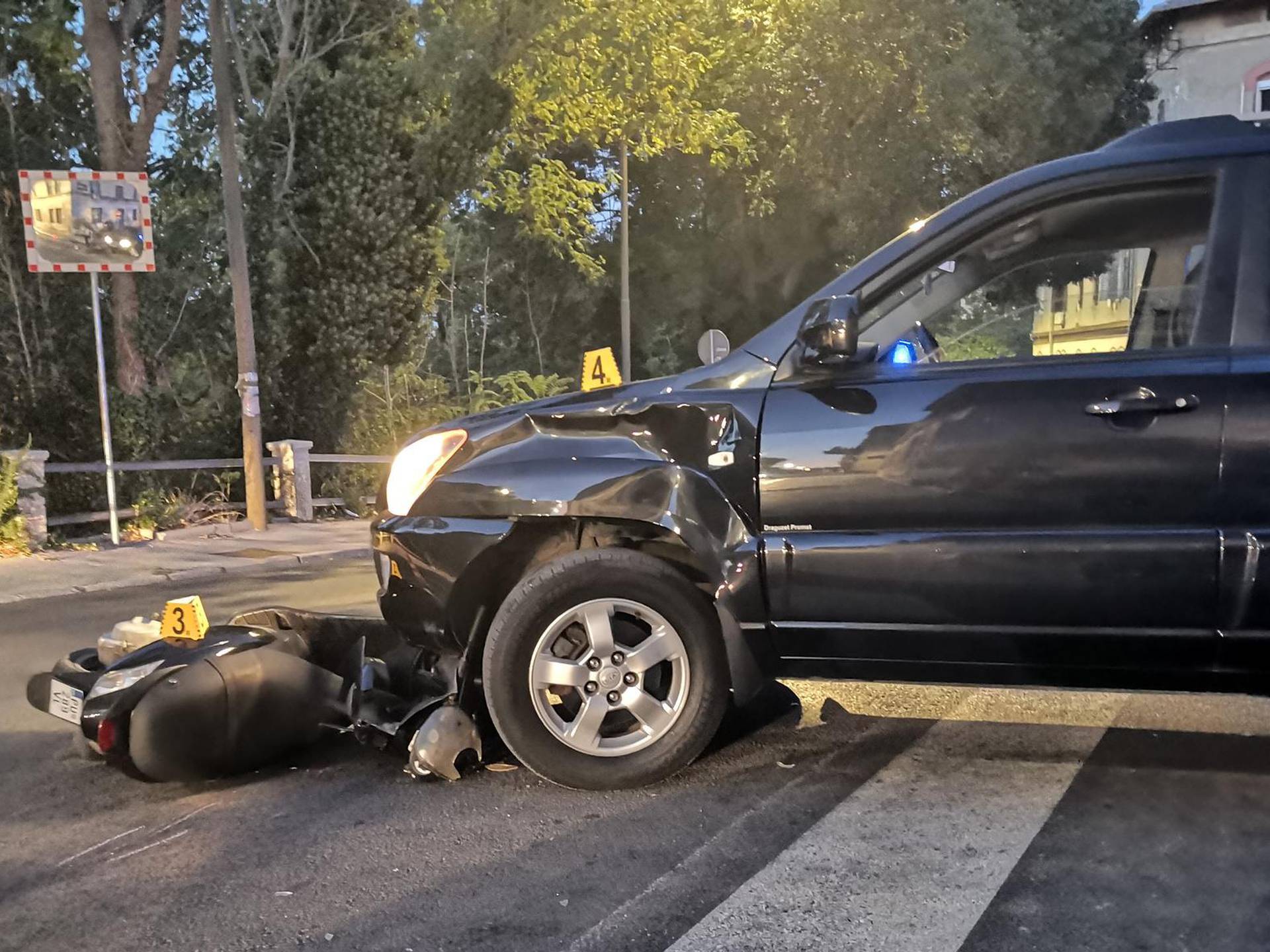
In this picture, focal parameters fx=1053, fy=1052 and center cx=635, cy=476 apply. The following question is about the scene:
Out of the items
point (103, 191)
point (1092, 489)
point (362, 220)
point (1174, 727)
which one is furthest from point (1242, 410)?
point (362, 220)

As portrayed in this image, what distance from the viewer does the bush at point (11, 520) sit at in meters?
11.0

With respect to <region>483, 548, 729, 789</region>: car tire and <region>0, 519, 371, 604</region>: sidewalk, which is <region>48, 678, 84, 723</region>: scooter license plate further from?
Answer: <region>0, 519, 371, 604</region>: sidewalk

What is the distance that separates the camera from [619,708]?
341 cm

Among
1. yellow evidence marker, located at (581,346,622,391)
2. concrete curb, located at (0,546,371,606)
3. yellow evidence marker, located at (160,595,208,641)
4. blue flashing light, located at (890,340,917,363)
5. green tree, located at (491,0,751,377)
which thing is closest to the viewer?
blue flashing light, located at (890,340,917,363)

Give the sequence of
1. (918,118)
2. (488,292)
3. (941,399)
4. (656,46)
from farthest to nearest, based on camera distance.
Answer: (488,292)
(918,118)
(656,46)
(941,399)

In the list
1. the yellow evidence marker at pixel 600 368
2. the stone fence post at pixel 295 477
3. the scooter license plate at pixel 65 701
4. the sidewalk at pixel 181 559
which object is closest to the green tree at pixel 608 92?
the yellow evidence marker at pixel 600 368

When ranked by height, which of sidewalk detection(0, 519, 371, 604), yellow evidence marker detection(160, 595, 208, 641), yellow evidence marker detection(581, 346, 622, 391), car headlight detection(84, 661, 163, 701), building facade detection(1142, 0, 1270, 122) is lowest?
sidewalk detection(0, 519, 371, 604)

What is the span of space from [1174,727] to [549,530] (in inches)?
95.8

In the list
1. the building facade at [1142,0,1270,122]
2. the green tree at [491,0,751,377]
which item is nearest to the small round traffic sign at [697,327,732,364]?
the green tree at [491,0,751,377]

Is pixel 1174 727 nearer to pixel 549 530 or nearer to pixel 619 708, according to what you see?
pixel 619 708

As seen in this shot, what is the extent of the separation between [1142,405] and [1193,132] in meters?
0.93

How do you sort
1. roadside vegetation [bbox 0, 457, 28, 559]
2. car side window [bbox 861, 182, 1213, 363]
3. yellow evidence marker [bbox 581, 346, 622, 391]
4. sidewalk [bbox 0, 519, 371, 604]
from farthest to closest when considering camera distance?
yellow evidence marker [bbox 581, 346, 622, 391] → roadside vegetation [bbox 0, 457, 28, 559] → sidewalk [bbox 0, 519, 371, 604] → car side window [bbox 861, 182, 1213, 363]

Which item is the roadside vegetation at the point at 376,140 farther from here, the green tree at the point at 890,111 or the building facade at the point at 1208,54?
the building facade at the point at 1208,54

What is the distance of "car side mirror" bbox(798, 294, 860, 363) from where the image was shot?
3148 mm
